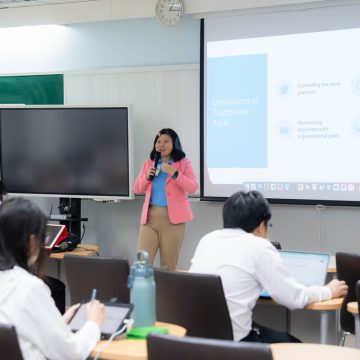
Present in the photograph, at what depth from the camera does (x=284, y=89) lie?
4578 millimetres

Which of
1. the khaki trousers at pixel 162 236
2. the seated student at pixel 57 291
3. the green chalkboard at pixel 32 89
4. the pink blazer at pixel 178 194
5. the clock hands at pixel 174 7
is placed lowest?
the seated student at pixel 57 291

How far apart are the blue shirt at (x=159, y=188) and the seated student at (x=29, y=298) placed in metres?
2.89

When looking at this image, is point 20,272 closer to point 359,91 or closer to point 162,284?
point 162,284

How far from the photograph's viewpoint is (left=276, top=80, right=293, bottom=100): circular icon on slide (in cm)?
456

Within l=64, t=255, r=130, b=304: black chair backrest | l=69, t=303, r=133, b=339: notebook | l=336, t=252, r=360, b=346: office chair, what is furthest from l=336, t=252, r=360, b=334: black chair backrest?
l=69, t=303, r=133, b=339: notebook

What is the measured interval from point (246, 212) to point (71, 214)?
2979 mm

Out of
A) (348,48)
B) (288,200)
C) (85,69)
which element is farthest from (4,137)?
(348,48)

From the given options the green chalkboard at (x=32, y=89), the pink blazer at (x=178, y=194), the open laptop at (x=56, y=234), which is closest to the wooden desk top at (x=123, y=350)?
the open laptop at (x=56, y=234)

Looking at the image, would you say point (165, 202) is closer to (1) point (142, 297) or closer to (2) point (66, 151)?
(2) point (66, 151)

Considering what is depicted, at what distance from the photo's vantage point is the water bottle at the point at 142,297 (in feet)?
6.53

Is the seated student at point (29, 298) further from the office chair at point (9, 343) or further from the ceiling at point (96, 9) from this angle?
the ceiling at point (96, 9)

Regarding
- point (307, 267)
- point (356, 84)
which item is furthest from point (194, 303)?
point (356, 84)

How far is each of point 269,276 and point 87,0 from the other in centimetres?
384

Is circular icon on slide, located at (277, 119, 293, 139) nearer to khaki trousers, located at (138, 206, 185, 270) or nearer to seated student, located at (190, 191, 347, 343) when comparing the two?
khaki trousers, located at (138, 206, 185, 270)
